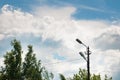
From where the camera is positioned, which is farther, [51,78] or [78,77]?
[51,78]

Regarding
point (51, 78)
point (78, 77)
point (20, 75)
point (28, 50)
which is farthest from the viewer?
point (51, 78)

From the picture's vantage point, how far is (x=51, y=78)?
4750cm

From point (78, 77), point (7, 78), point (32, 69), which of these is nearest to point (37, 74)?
point (32, 69)

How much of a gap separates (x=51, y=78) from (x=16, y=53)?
37.6 ft

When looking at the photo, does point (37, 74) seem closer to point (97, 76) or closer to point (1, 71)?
point (1, 71)

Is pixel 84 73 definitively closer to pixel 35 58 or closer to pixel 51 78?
pixel 51 78

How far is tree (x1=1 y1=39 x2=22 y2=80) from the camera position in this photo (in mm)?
36281

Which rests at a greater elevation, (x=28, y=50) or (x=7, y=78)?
(x=28, y=50)

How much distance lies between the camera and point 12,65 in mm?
36469

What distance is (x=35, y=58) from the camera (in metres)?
38.3

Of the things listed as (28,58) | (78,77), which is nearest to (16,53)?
(28,58)

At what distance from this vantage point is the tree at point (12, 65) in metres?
36.3

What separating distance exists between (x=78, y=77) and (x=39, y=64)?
785 centimetres

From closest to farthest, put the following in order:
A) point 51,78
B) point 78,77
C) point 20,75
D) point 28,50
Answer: point 20,75 < point 28,50 < point 78,77 < point 51,78
